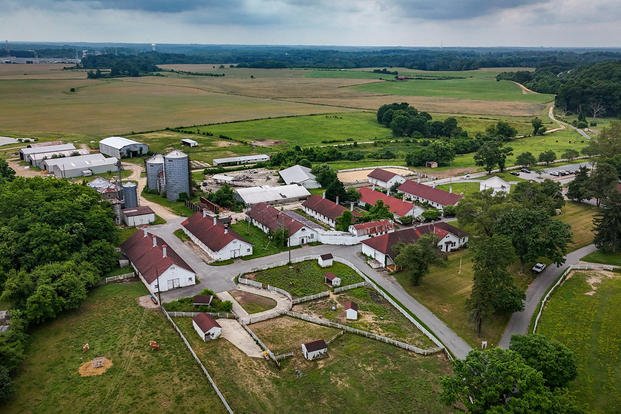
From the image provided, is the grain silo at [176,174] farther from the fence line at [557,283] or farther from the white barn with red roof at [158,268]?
the fence line at [557,283]

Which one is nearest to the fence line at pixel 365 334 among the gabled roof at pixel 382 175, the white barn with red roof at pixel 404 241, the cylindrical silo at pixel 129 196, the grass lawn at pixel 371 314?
the grass lawn at pixel 371 314

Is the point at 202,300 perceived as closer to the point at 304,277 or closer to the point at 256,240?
the point at 304,277

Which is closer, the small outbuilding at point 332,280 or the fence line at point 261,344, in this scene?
the fence line at point 261,344

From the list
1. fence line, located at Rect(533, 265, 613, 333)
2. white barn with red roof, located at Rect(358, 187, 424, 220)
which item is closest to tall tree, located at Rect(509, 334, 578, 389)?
fence line, located at Rect(533, 265, 613, 333)

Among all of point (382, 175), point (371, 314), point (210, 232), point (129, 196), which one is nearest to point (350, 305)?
point (371, 314)

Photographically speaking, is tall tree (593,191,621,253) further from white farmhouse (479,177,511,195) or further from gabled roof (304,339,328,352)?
gabled roof (304,339,328,352)

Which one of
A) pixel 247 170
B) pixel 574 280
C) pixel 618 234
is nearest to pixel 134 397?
pixel 574 280

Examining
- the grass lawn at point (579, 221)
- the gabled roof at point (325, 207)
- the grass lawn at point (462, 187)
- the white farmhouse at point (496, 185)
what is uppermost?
the white farmhouse at point (496, 185)
